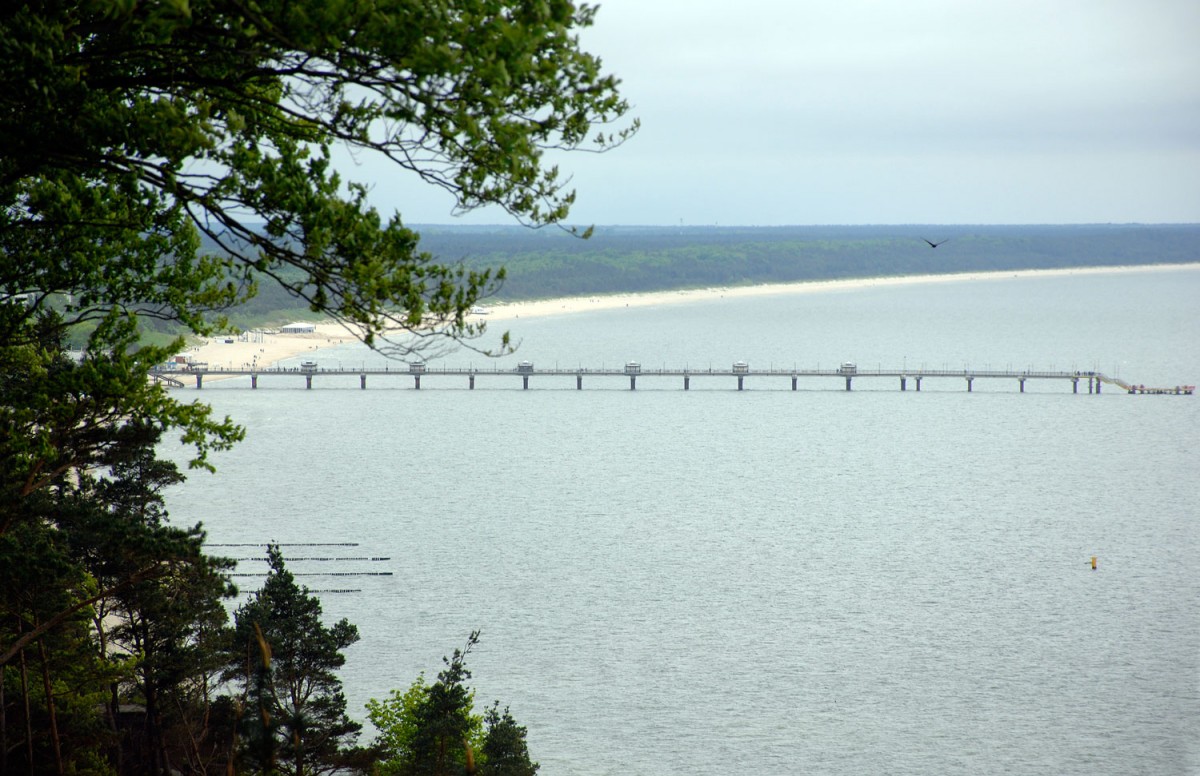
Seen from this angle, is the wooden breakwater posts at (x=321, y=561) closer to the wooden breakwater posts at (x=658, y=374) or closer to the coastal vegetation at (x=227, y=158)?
the coastal vegetation at (x=227, y=158)

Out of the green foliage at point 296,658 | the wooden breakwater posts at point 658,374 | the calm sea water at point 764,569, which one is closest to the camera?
the green foliage at point 296,658

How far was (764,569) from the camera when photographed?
63.7m

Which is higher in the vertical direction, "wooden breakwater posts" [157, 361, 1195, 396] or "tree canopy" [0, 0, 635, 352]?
"tree canopy" [0, 0, 635, 352]

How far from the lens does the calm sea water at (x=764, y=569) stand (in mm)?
42500

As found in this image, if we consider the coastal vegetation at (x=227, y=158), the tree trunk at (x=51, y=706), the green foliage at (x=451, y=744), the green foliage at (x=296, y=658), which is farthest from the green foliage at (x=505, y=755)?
the coastal vegetation at (x=227, y=158)

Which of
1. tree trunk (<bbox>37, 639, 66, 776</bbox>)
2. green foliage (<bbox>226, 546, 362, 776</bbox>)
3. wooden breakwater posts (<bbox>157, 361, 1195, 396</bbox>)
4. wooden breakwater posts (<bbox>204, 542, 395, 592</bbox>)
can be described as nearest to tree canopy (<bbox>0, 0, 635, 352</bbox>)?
tree trunk (<bbox>37, 639, 66, 776</bbox>)

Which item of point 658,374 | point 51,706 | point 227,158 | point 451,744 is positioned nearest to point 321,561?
point 451,744

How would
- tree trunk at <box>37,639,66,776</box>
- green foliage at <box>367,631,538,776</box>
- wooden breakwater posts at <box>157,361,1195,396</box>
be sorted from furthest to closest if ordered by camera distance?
wooden breakwater posts at <box>157,361,1195,396</box>, green foliage at <box>367,631,538,776</box>, tree trunk at <box>37,639,66,776</box>

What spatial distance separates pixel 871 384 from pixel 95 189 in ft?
502

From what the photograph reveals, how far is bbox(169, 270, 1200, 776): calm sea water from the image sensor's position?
42.5m

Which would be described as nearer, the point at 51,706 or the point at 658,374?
the point at 51,706

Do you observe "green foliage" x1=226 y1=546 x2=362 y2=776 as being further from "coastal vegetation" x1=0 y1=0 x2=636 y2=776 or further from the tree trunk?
"coastal vegetation" x1=0 y1=0 x2=636 y2=776

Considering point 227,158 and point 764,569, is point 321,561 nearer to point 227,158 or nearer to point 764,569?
point 764,569

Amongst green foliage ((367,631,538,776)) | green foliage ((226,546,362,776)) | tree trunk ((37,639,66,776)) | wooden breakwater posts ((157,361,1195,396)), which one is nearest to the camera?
tree trunk ((37,639,66,776))
